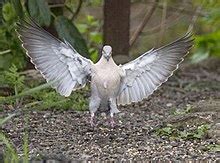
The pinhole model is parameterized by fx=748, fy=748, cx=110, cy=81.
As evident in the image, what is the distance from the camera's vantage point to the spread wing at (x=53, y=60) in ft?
20.0

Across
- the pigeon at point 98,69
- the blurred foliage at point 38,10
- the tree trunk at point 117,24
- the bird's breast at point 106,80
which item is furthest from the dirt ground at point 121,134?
the tree trunk at point 117,24

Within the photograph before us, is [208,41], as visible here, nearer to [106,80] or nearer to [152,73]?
[152,73]

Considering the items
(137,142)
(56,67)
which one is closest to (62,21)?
(56,67)

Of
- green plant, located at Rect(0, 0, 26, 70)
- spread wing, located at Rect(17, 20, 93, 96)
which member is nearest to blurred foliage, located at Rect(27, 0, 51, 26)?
spread wing, located at Rect(17, 20, 93, 96)

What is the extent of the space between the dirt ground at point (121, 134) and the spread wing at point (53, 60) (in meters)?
0.42

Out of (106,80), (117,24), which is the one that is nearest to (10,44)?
(117,24)

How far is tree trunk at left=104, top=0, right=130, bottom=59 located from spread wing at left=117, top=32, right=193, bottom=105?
2456 mm

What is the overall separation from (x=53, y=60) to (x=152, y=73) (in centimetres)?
88

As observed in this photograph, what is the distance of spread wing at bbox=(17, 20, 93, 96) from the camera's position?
20.0 ft

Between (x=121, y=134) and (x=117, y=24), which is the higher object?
(x=117, y=24)

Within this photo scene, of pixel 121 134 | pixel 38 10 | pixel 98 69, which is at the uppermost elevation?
pixel 38 10

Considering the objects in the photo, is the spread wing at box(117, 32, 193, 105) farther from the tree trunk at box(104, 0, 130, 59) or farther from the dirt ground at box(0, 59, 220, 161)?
the tree trunk at box(104, 0, 130, 59)

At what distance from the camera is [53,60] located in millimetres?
6172

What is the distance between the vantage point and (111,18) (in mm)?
8922
